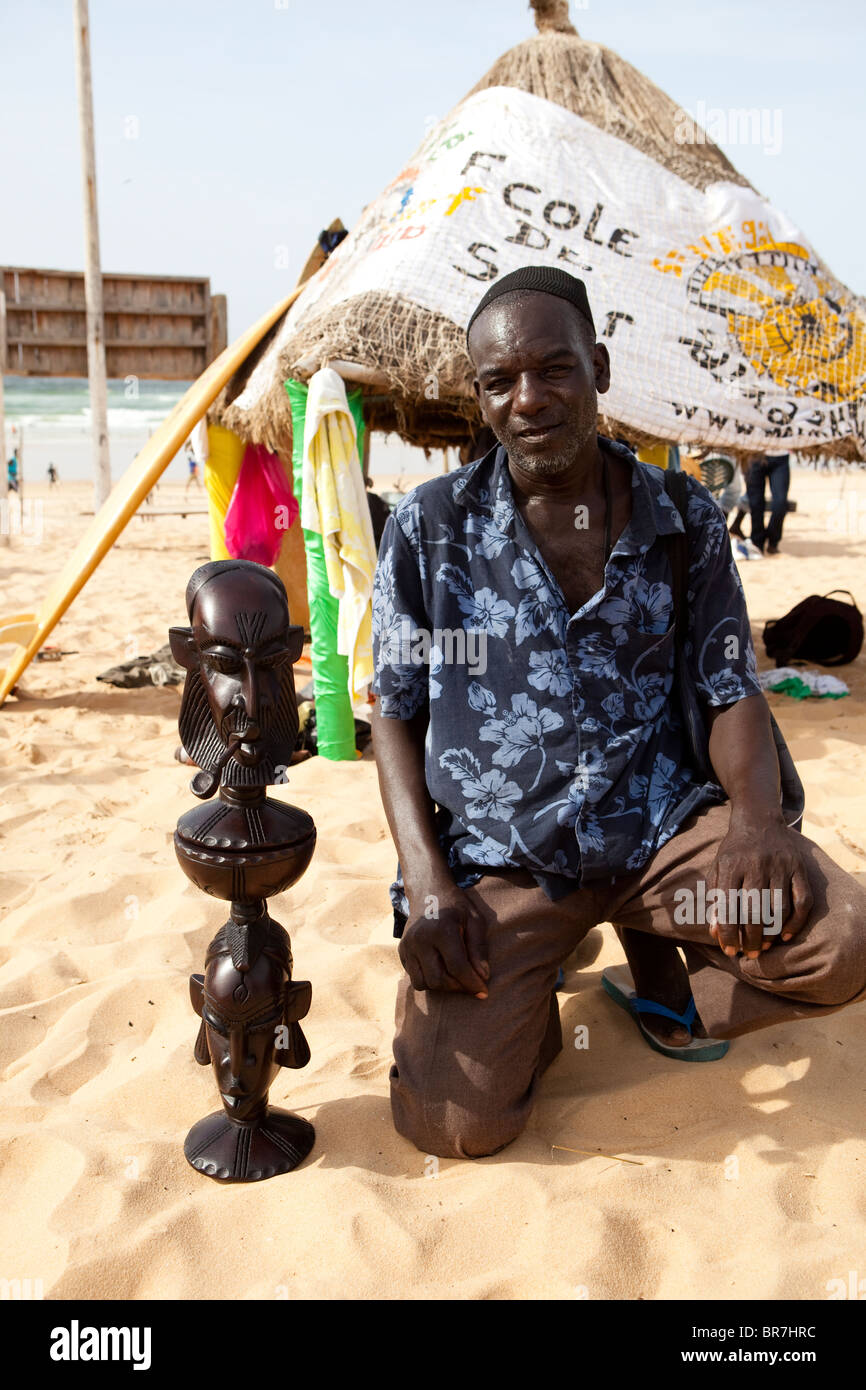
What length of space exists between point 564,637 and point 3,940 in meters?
1.92

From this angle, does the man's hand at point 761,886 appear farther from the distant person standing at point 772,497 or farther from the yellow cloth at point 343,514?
the distant person standing at point 772,497

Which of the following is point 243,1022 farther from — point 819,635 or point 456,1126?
point 819,635

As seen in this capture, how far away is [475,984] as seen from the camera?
212cm

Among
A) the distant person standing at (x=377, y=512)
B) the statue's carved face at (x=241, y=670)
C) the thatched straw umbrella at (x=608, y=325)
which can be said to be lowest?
the statue's carved face at (x=241, y=670)

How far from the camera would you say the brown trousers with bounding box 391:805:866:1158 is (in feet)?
6.68

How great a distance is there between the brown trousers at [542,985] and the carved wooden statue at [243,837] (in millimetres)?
282

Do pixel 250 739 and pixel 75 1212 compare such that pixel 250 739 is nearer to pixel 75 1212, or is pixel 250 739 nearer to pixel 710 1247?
pixel 75 1212

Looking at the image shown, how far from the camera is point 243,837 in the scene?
6.03ft

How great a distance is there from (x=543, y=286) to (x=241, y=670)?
103cm

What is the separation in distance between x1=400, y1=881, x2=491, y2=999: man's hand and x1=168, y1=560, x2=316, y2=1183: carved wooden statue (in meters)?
0.24

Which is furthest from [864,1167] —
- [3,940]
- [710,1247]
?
[3,940]

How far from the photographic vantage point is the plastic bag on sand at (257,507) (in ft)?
20.9

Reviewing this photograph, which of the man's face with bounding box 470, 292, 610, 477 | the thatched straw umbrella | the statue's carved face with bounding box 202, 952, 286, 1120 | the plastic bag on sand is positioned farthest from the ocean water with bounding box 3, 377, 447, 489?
the statue's carved face with bounding box 202, 952, 286, 1120

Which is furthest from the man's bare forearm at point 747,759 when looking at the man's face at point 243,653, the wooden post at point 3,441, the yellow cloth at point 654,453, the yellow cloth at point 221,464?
the wooden post at point 3,441
